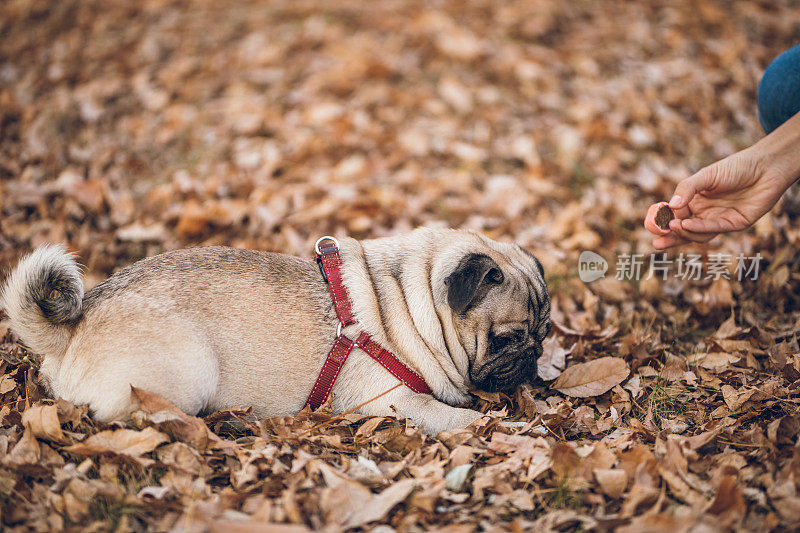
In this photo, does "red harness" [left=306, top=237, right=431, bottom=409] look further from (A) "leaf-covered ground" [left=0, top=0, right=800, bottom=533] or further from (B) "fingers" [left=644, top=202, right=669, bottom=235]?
(B) "fingers" [left=644, top=202, right=669, bottom=235]

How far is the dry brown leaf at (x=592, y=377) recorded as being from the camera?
13.0 ft

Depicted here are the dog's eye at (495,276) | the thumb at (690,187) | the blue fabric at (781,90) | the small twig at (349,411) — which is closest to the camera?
the small twig at (349,411)

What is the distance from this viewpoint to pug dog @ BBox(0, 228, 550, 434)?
10.8 ft

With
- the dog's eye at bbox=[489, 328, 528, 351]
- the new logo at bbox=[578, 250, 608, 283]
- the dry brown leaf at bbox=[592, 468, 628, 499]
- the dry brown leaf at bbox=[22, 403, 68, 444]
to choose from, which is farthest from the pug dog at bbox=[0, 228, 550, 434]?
the new logo at bbox=[578, 250, 608, 283]

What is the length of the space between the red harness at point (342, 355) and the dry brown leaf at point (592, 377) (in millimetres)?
997

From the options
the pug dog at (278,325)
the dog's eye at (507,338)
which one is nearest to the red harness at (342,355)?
the pug dog at (278,325)

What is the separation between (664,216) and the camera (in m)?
4.31

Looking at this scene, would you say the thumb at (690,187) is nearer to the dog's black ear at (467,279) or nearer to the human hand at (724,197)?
the human hand at (724,197)

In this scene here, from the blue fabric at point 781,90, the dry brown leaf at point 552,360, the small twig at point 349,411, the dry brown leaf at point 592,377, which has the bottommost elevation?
the dry brown leaf at point 552,360

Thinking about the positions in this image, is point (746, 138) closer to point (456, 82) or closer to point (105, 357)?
point (456, 82)

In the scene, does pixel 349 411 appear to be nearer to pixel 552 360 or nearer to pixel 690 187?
pixel 552 360

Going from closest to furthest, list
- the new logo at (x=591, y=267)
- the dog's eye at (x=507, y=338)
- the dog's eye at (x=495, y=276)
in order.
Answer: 1. the dog's eye at (x=495, y=276)
2. the dog's eye at (x=507, y=338)
3. the new logo at (x=591, y=267)

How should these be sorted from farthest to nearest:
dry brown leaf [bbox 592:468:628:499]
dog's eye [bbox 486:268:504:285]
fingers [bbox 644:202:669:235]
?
1. fingers [bbox 644:202:669:235]
2. dog's eye [bbox 486:268:504:285]
3. dry brown leaf [bbox 592:468:628:499]

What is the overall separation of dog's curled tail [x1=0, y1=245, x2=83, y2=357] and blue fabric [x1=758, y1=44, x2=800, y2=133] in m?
5.34
